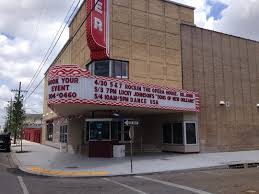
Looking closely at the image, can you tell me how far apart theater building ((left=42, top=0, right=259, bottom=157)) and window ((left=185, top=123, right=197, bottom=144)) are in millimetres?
76

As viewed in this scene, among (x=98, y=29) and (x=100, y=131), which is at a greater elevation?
(x=98, y=29)

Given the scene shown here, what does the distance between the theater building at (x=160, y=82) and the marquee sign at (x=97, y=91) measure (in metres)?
0.07

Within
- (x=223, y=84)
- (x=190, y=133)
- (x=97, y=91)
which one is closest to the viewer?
(x=97, y=91)

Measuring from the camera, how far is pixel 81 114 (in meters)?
28.1

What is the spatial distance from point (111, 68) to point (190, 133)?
312 inches

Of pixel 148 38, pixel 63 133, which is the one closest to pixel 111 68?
pixel 148 38

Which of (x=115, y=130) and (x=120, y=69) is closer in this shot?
(x=115, y=130)

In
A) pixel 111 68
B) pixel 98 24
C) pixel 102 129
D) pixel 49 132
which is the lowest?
pixel 49 132

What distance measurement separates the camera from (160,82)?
89.6 feet

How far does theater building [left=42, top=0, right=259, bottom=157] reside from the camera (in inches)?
955

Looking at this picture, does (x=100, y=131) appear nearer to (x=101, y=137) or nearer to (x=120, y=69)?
(x=101, y=137)

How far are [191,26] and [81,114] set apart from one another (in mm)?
11511

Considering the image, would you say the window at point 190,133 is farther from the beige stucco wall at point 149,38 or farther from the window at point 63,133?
the window at point 63,133

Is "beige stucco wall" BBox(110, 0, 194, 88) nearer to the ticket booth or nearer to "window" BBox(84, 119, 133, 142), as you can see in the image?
"window" BBox(84, 119, 133, 142)
